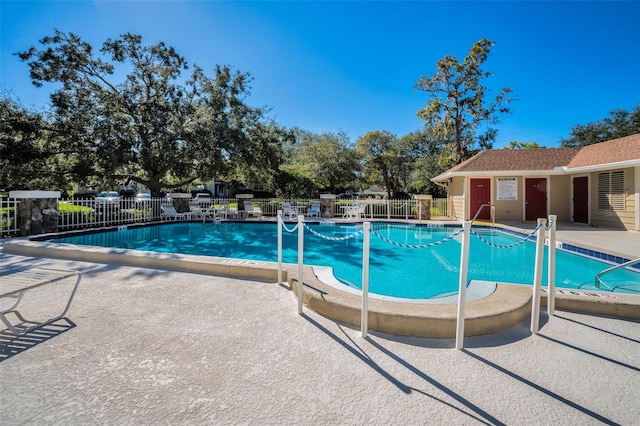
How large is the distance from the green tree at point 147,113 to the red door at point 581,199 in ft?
47.4

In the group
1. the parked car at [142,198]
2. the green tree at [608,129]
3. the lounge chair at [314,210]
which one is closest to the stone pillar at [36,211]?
the parked car at [142,198]

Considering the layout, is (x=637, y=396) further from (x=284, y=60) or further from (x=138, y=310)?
(x=284, y=60)

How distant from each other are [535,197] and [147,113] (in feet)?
62.1

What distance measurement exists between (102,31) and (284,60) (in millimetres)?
8593

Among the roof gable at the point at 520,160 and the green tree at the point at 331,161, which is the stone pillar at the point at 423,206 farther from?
the green tree at the point at 331,161

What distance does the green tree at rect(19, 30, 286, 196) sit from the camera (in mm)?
13758

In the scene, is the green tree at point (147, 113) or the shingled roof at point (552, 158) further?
the green tree at point (147, 113)

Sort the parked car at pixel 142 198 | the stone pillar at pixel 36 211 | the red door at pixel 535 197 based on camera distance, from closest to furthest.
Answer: the stone pillar at pixel 36 211 → the parked car at pixel 142 198 → the red door at pixel 535 197

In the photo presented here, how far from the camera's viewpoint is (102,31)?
14.4 meters

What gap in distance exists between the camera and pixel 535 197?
558 inches

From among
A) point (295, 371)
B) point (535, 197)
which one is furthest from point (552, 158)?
point (295, 371)

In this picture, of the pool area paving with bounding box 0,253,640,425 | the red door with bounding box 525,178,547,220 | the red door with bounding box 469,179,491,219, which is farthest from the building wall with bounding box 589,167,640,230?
the pool area paving with bounding box 0,253,640,425

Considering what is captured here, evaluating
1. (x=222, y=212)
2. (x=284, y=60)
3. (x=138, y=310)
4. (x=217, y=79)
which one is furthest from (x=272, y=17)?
(x=138, y=310)

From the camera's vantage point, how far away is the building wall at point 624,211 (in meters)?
10.7
